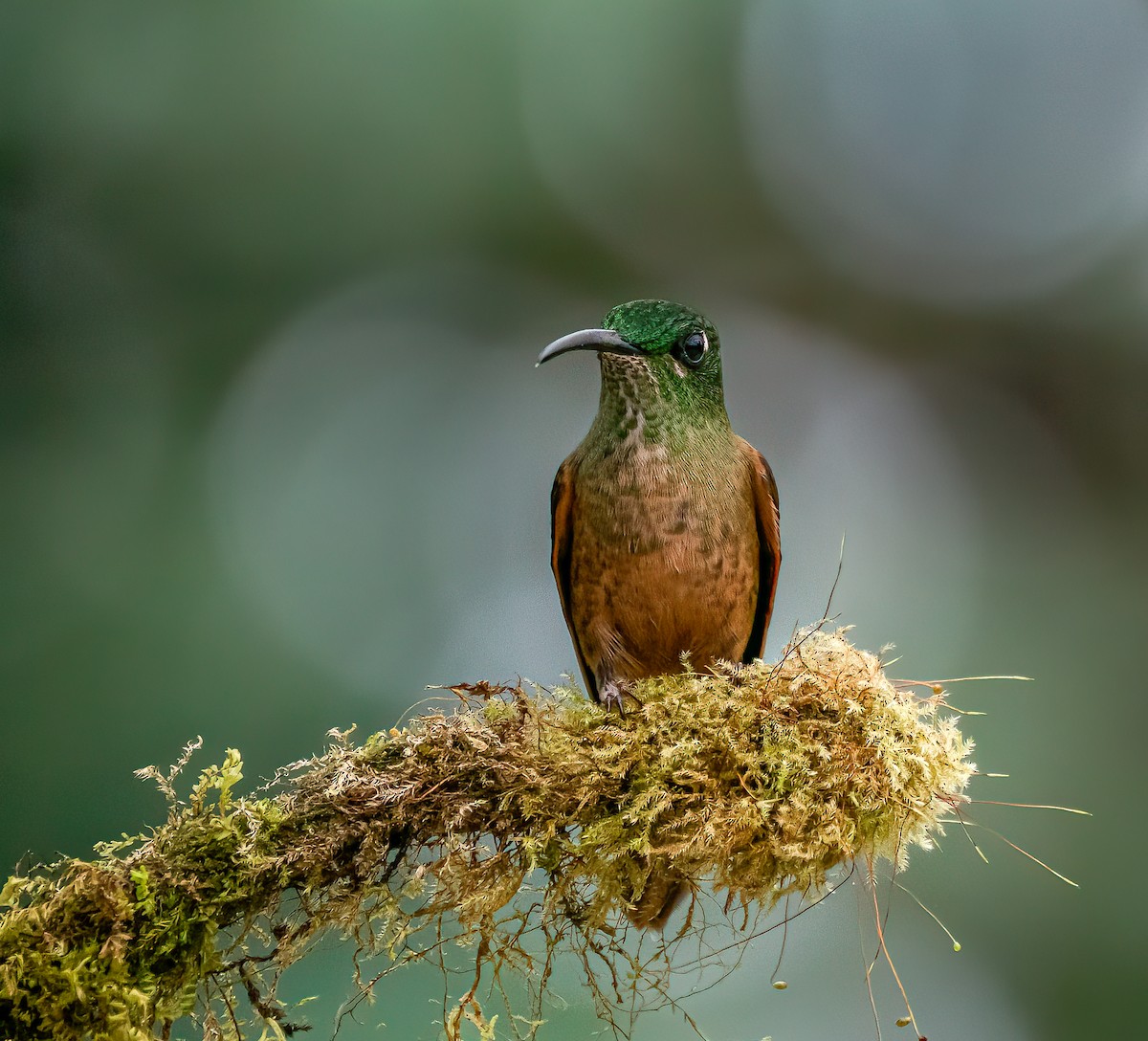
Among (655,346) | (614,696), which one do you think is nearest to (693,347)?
(655,346)

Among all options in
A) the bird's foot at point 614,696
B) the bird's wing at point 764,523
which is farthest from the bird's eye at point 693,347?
A: the bird's foot at point 614,696

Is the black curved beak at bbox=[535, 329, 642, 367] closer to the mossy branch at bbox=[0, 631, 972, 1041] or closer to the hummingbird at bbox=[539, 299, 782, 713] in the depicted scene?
the hummingbird at bbox=[539, 299, 782, 713]

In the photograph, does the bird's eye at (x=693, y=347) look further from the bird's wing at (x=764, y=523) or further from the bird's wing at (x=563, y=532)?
the bird's wing at (x=563, y=532)

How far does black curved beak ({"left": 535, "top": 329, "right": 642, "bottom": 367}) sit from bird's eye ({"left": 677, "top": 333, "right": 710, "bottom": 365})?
0.15 meters

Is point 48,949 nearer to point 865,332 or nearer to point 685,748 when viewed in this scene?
point 685,748

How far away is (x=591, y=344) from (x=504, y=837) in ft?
5.26

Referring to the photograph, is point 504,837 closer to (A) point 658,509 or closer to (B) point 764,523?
(A) point 658,509

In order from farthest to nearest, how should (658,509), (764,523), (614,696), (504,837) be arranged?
(764,523)
(658,509)
(614,696)
(504,837)

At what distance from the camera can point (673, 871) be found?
2270 mm

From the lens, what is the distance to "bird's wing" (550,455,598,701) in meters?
3.46

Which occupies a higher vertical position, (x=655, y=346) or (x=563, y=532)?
(x=655, y=346)

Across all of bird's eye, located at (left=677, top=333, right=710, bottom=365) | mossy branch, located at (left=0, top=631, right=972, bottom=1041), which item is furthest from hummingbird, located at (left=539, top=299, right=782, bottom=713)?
mossy branch, located at (left=0, top=631, right=972, bottom=1041)

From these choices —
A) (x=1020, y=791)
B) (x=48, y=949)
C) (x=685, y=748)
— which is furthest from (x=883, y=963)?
(x=48, y=949)

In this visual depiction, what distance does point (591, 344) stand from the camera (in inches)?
126
